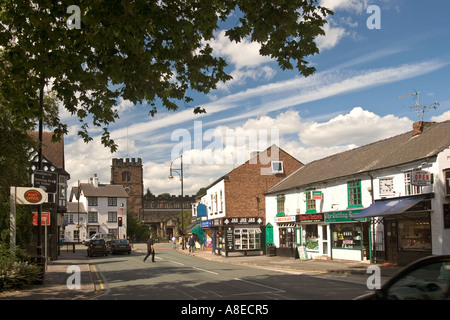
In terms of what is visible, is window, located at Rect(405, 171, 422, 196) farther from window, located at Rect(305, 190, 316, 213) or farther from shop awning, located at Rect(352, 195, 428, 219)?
window, located at Rect(305, 190, 316, 213)

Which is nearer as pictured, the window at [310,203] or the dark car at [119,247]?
the window at [310,203]

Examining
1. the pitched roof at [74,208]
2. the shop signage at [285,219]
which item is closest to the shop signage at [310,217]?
the shop signage at [285,219]

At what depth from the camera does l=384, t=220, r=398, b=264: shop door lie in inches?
871

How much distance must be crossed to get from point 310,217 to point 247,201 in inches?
427

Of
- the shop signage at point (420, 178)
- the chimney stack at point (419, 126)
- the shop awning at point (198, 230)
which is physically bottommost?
the shop awning at point (198, 230)

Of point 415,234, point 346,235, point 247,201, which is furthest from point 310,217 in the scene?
point 247,201

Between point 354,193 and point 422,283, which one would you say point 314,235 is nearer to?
point 354,193

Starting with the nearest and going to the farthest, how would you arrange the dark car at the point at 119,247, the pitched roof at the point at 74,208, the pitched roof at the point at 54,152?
the pitched roof at the point at 54,152 < the dark car at the point at 119,247 < the pitched roof at the point at 74,208

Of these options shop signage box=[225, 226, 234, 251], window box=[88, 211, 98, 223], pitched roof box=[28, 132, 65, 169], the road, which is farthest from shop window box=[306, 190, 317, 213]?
window box=[88, 211, 98, 223]

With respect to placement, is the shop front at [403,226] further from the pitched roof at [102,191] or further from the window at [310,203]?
the pitched roof at [102,191]

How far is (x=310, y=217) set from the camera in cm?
2945

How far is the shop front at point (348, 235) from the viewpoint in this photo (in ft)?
79.7

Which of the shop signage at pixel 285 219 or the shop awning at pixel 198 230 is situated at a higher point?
the shop signage at pixel 285 219

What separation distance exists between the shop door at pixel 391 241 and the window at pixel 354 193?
2.44 metres
